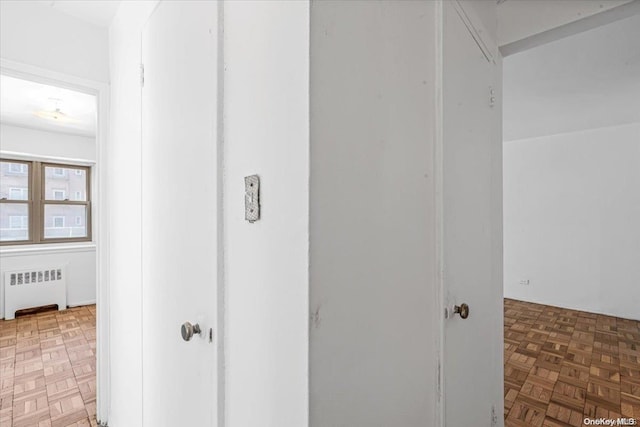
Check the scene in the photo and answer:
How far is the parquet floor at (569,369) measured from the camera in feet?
6.66

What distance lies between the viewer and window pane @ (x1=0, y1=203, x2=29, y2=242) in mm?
4156

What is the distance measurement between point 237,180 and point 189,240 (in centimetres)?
34

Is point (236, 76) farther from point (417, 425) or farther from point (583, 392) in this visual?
point (583, 392)

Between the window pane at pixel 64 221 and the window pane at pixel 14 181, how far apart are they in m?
0.33

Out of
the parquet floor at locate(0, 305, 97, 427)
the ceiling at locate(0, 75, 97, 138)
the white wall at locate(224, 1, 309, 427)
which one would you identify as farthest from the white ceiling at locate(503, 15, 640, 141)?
the parquet floor at locate(0, 305, 97, 427)

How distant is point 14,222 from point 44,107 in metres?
1.88

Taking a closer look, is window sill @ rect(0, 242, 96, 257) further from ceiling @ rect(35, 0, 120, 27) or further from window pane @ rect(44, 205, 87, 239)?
ceiling @ rect(35, 0, 120, 27)

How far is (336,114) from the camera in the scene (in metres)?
0.62

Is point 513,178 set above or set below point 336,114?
above

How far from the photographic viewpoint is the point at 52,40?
172cm

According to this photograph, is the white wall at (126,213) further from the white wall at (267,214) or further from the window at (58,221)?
the window at (58,221)

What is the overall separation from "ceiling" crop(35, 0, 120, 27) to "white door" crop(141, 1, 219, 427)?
66 cm

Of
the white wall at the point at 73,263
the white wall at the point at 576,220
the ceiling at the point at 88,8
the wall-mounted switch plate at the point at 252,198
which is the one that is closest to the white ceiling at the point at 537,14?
the wall-mounted switch plate at the point at 252,198

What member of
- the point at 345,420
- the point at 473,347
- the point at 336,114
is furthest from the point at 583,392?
the point at 336,114
